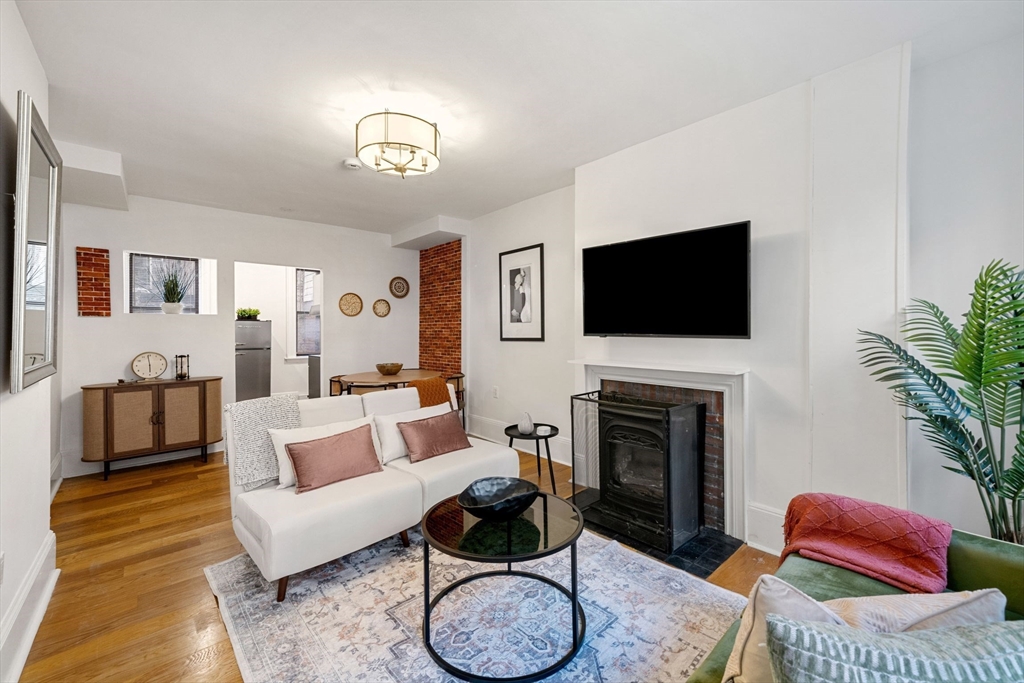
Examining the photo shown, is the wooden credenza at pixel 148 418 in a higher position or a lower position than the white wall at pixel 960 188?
lower

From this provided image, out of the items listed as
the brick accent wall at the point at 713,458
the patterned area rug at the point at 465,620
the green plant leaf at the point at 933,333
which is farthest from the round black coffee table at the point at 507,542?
the green plant leaf at the point at 933,333

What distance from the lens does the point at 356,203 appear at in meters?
4.60

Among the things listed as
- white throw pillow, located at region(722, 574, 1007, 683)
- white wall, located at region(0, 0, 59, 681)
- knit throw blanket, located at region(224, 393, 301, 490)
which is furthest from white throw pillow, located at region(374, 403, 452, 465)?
white throw pillow, located at region(722, 574, 1007, 683)

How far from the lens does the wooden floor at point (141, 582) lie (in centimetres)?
174

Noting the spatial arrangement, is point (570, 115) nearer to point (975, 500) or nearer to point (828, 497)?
point (828, 497)

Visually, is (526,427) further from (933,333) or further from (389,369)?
(933,333)

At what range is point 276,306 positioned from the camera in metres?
6.99

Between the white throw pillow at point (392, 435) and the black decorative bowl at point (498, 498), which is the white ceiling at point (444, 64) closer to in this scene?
the white throw pillow at point (392, 435)

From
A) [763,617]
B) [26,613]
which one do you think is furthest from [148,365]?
[763,617]

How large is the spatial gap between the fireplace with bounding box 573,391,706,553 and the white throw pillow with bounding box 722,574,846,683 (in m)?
1.77

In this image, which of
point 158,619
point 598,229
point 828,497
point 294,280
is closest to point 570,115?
point 598,229

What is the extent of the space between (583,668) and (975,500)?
2.11 m

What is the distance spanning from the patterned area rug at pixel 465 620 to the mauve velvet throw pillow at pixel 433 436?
652 mm

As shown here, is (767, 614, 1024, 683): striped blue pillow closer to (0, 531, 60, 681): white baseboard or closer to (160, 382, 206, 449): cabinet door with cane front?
(0, 531, 60, 681): white baseboard
